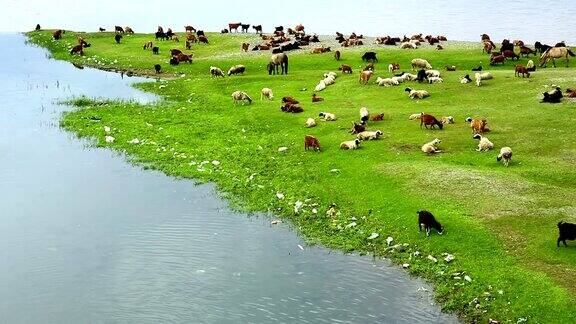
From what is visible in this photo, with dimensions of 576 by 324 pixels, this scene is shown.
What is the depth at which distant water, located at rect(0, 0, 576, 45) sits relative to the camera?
88500 mm

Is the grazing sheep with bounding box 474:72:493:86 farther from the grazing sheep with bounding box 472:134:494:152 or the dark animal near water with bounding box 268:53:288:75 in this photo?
the dark animal near water with bounding box 268:53:288:75

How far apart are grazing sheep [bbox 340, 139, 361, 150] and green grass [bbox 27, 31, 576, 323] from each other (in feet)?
1.44

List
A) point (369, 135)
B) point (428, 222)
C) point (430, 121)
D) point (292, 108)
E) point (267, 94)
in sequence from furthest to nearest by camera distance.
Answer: point (267, 94), point (292, 108), point (430, 121), point (369, 135), point (428, 222)

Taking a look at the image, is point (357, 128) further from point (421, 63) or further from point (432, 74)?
point (421, 63)

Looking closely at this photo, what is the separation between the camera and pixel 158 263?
23.8 meters

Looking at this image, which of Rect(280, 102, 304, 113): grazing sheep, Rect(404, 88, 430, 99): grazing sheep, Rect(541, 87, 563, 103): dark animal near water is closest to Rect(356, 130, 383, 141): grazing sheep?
Rect(280, 102, 304, 113): grazing sheep

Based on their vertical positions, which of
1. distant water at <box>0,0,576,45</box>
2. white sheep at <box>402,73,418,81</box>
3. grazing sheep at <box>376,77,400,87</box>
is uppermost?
distant water at <box>0,0,576,45</box>

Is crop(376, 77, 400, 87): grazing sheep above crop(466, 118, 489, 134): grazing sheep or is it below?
above

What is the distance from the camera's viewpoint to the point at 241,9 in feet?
424

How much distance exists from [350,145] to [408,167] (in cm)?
432

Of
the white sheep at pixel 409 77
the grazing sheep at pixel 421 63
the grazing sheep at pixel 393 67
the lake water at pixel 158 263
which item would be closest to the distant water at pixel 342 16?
the grazing sheep at pixel 421 63

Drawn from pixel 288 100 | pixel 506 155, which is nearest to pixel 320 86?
pixel 288 100

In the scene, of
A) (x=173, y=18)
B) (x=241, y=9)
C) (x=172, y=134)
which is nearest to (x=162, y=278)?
(x=172, y=134)

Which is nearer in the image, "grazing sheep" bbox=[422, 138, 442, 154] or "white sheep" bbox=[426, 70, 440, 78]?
"grazing sheep" bbox=[422, 138, 442, 154]
